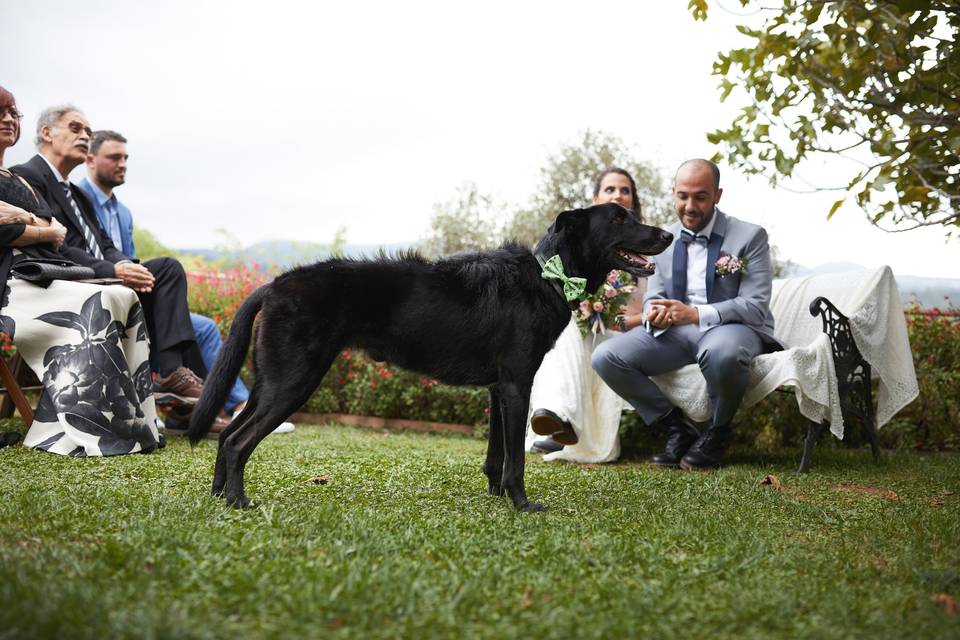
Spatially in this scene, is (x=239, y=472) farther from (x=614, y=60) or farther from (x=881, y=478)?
(x=614, y=60)

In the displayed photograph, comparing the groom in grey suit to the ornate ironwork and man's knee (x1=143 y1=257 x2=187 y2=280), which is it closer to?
the ornate ironwork

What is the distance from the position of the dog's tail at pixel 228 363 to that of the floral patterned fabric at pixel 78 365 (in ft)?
5.58

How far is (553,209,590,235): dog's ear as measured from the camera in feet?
11.4

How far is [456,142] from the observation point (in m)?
14.8

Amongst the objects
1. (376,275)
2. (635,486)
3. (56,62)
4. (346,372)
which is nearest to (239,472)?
(376,275)

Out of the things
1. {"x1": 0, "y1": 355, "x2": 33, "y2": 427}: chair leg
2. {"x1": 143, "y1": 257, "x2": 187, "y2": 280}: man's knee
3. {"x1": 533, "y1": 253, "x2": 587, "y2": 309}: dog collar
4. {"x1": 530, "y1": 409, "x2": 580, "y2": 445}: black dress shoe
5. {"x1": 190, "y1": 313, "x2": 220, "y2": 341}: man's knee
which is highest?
{"x1": 533, "y1": 253, "x2": 587, "y2": 309}: dog collar

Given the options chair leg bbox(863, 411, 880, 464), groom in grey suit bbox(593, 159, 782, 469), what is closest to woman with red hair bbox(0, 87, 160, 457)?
groom in grey suit bbox(593, 159, 782, 469)

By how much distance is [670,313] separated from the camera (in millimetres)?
4457

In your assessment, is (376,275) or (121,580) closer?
(121,580)

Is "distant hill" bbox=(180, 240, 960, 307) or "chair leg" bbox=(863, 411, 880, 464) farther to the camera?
"chair leg" bbox=(863, 411, 880, 464)

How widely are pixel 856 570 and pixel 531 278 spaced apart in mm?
1761

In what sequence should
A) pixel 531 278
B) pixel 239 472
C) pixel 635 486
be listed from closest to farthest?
pixel 239 472 < pixel 531 278 < pixel 635 486

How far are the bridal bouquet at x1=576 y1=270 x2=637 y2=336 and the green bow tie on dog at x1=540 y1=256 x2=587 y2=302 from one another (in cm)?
159

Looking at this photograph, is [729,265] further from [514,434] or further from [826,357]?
[514,434]
